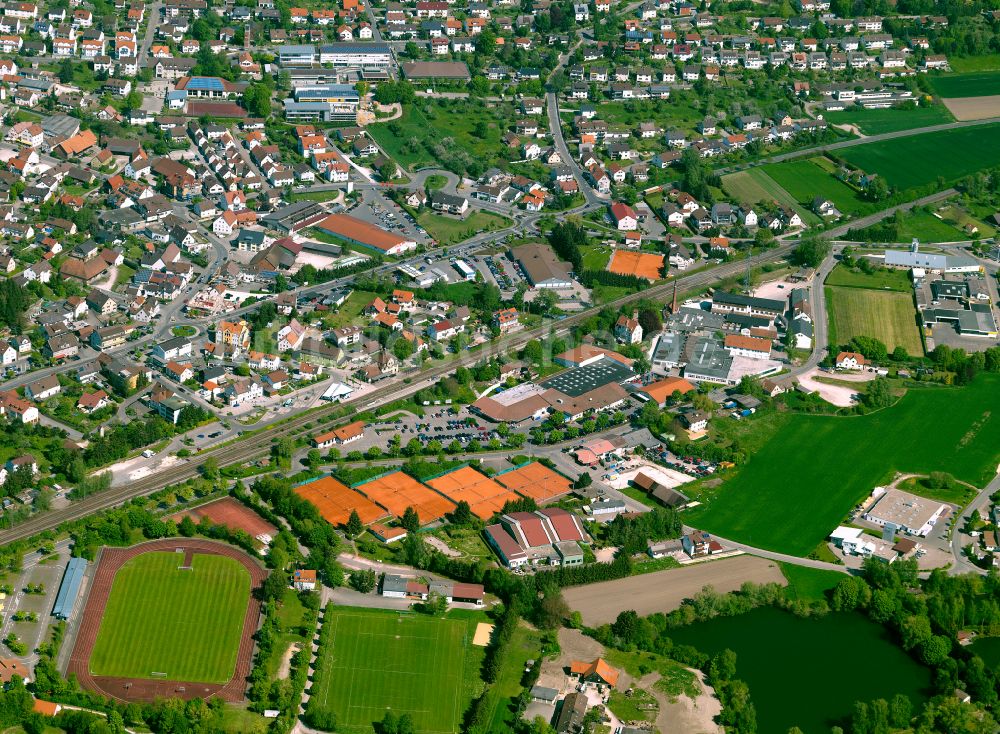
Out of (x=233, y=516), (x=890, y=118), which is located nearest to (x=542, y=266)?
(x=233, y=516)

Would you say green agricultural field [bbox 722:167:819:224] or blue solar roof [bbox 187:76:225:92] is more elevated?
blue solar roof [bbox 187:76:225:92]

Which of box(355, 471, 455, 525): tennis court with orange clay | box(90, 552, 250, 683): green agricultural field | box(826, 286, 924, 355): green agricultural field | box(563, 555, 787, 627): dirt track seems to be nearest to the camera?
box(90, 552, 250, 683): green agricultural field

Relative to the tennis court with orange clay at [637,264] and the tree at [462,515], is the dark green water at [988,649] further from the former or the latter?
the tennis court with orange clay at [637,264]

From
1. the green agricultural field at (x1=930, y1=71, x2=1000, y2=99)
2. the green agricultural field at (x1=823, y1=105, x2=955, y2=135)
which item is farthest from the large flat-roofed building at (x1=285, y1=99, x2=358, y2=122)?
the green agricultural field at (x1=930, y1=71, x2=1000, y2=99)

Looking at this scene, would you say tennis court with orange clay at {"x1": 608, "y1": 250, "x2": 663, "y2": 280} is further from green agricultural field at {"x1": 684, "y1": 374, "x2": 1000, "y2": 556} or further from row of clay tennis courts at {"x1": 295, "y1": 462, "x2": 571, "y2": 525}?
row of clay tennis courts at {"x1": 295, "y1": 462, "x2": 571, "y2": 525}

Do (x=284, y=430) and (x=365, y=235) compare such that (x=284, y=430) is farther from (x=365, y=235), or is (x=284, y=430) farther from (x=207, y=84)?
(x=207, y=84)

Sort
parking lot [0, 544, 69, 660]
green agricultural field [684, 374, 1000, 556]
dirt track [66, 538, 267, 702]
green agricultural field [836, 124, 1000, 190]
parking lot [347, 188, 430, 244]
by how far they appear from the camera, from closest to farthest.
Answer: dirt track [66, 538, 267, 702]
parking lot [0, 544, 69, 660]
green agricultural field [684, 374, 1000, 556]
parking lot [347, 188, 430, 244]
green agricultural field [836, 124, 1000, 190]
